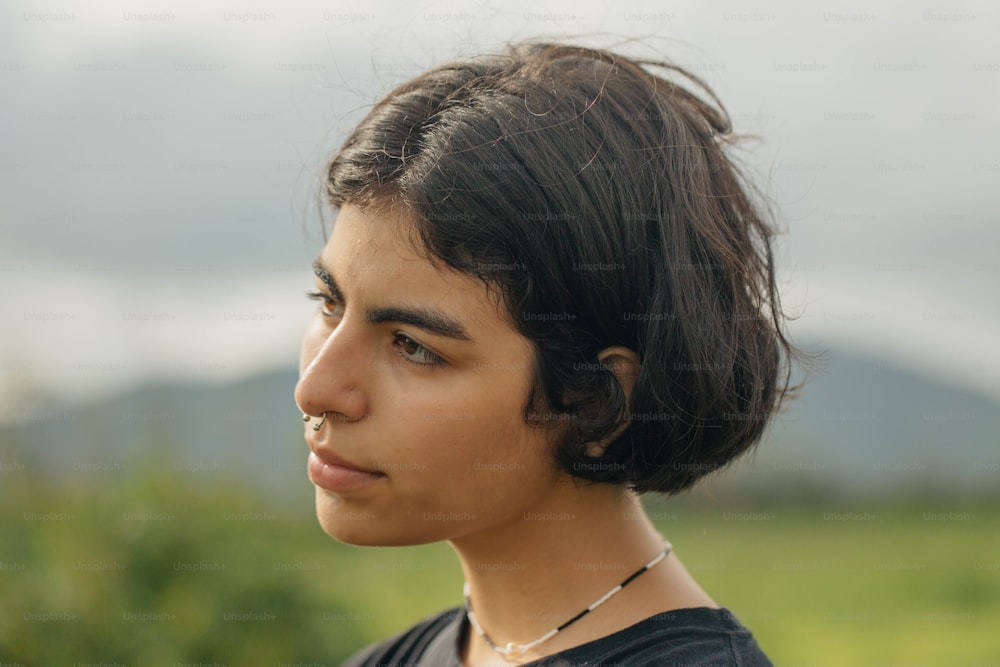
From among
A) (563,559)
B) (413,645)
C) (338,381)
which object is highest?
(338,381)

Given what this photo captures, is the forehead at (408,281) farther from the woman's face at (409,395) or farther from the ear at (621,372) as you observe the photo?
the ear at (621,372)

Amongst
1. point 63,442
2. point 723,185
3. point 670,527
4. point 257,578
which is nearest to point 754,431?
point 723,185

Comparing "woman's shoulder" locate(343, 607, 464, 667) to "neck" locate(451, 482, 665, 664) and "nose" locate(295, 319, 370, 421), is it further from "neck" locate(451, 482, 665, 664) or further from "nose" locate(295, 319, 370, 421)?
"nose" locate(295, 319, 370, 421)

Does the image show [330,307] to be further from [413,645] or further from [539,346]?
[413,645]

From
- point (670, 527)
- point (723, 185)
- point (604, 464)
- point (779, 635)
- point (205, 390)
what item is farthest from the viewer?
point (670, 527)

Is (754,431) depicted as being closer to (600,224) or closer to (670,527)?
(600,224)

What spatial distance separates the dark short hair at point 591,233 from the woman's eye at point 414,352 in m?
0.21

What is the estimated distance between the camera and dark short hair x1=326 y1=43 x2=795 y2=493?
218 cm

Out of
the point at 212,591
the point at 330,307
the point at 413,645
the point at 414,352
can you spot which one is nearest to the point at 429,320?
the point at 414,352

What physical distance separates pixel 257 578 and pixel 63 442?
1.25 metres

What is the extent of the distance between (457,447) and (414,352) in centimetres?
25

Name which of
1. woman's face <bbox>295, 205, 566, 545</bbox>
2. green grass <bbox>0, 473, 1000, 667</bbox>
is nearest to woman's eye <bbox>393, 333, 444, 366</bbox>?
woman's face <bbox>295, 205, 566, 545</bbox>

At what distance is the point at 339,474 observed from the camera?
225 centimetres

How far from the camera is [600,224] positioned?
7.22 feet
